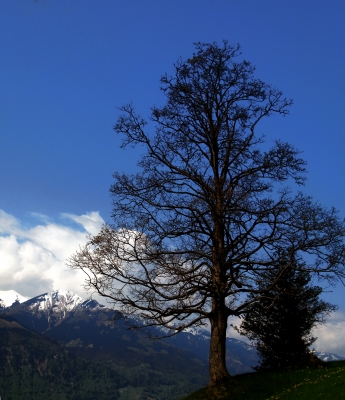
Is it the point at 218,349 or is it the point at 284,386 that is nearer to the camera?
the point at 284,386

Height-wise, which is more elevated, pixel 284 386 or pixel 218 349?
pixel 218 349

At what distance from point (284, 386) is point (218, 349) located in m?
3.04

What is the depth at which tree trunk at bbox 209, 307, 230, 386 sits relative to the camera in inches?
698

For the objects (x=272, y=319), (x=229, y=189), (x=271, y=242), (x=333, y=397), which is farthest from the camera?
(x=272, y=319)

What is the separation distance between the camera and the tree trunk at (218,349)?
58.1ft

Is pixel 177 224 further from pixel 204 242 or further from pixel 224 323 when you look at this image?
pixel 224 323

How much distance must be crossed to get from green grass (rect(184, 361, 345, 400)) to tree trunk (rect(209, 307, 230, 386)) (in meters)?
0.39

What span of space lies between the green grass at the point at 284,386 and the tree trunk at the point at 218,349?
390mm

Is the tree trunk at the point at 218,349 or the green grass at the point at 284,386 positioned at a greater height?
Result: the tree trunk at the point at 218,349

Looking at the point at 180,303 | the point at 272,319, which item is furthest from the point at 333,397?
the point at 272,319

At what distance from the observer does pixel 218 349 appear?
17.9 metres

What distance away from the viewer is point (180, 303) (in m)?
18.5

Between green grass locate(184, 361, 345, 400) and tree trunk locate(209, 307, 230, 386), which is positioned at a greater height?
Result: tree trunk locate(209, 307, 230, 386)

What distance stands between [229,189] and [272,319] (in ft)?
37.6
